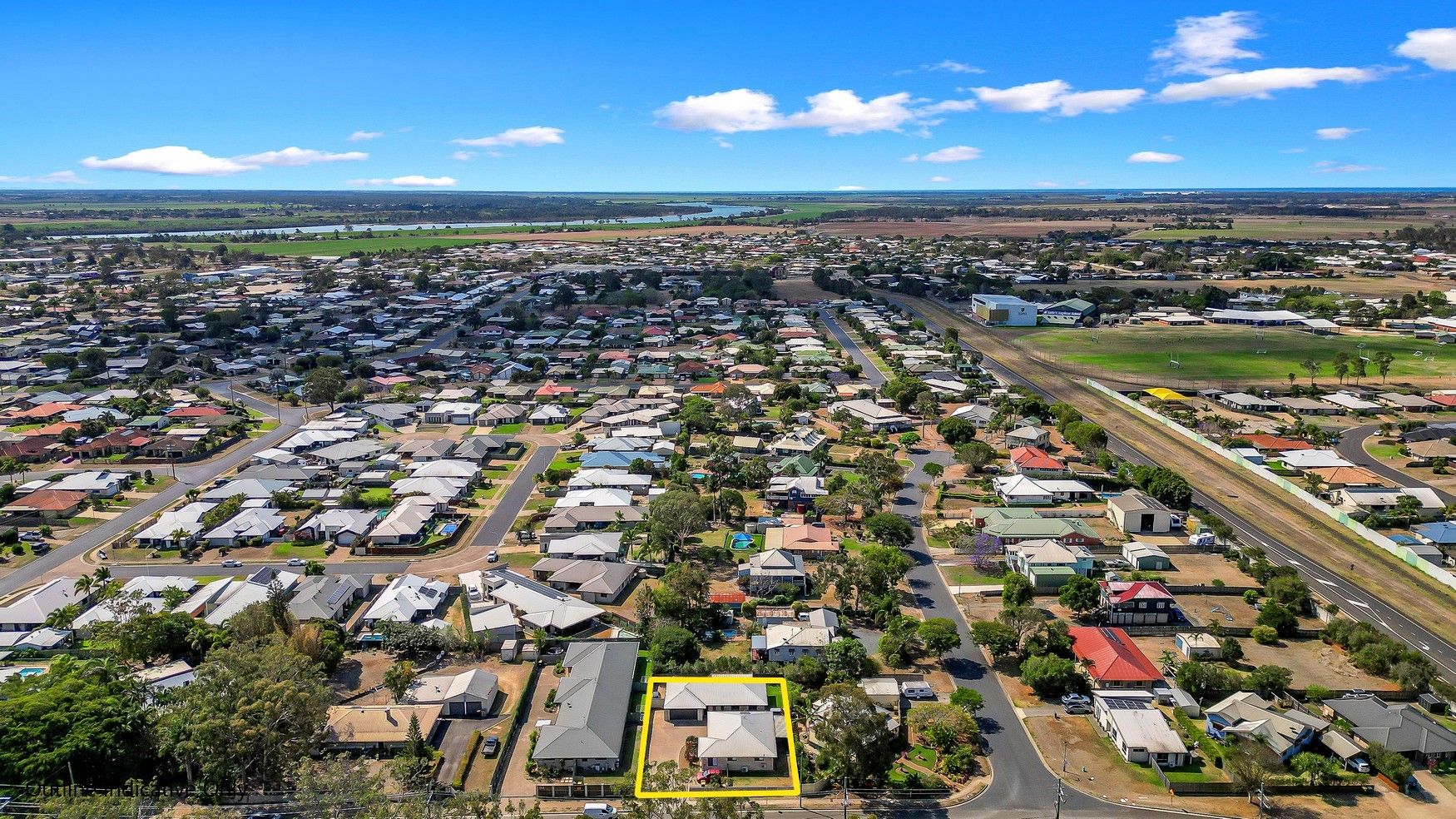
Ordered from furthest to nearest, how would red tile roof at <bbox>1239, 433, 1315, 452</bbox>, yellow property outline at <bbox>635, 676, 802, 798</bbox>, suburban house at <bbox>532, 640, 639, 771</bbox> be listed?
red tile roof at <bbox>1239, 433, 1315, 452</bbox> < suburban house at <bbox>532, 640, 639, 771</bbox> < yellow property outline at <bbox>635, 676, 802, 798</bbox>

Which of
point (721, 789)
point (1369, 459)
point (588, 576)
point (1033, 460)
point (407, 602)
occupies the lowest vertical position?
point (721, 789)

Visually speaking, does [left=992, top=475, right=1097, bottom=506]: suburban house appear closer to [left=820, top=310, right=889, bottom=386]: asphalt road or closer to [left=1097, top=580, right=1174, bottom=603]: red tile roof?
[left=1097, top=580, right=1174, bottom=603]: red tile roof

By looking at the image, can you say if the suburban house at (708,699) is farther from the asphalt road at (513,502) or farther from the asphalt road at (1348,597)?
the asphalt road at (1348,597)

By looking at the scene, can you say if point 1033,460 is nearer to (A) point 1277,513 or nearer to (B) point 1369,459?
(A) point 1277,513

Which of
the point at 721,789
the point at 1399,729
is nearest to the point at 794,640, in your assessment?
the point at 721,789

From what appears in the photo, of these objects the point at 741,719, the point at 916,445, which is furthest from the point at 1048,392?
the point at 741,719

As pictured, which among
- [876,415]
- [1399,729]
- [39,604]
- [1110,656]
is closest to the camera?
[1399,729]

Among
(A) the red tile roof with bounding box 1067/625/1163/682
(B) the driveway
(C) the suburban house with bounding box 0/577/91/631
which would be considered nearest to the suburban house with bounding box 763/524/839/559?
(A) the red tile roof with bounding box 1067/625/1163/682

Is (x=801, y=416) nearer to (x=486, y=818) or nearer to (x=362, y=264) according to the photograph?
(x=486, y=818)
